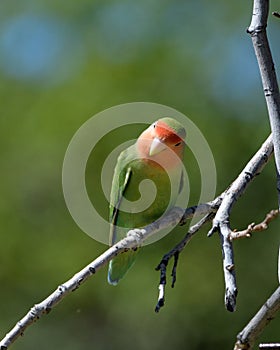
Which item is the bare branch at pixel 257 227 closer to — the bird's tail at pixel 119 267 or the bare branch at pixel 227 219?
the bare branch at pixel 227 219

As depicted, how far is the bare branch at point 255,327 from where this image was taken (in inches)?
67.3

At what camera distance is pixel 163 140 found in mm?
3438

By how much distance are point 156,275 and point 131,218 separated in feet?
14.2

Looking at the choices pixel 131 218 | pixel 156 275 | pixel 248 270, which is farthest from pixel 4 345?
pixel 248 270

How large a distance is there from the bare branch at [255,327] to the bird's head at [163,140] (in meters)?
1.73

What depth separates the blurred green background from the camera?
8195 mm

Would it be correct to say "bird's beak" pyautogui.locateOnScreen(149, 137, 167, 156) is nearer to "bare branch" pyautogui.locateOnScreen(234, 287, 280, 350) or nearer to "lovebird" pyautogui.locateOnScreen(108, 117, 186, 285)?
"lovebird" pyautogui.locateOnScreen(108, 117, 186, 285)

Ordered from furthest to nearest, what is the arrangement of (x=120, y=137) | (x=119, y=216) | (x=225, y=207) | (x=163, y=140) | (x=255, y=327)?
(x=120, y=137), (x=119, y=216), (x=163, y=140), (x=225, y=207), (x=255, y=327)

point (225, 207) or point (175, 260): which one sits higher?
point (225, 207)

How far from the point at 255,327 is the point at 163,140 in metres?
1.79

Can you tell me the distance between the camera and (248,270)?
8.20 m

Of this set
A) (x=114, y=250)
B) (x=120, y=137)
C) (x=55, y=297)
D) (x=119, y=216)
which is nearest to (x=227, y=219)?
(x=114, y=250)

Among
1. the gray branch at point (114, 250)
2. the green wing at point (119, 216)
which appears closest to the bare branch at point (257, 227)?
the gray branch at point (114, 250)

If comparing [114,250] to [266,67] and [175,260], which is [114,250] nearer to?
[175,260]
